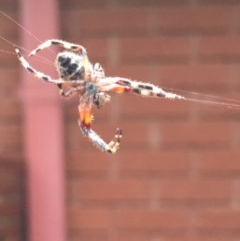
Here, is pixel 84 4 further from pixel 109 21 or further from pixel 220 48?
pixel 220 48

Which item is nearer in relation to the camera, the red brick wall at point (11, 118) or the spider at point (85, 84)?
the spider at point (85, 84)

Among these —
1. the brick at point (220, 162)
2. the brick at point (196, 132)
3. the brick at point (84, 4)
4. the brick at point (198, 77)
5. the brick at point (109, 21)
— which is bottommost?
the brick at point (220, 162)

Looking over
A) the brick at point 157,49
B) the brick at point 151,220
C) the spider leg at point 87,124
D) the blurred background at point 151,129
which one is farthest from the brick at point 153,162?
the spider leg at point 87,124

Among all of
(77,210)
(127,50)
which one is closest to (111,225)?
(77,210)

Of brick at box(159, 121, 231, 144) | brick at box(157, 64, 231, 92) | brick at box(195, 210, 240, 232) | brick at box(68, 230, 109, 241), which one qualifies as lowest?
brick at box(68, 230, 109, 241)

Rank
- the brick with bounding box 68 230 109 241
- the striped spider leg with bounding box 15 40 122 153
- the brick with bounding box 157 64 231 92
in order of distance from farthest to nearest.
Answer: the brick with bounding box 68 230 109 241
the brick with bounding box 157 64 231 92
the striped spider leg with bounding box 15 40 122 153

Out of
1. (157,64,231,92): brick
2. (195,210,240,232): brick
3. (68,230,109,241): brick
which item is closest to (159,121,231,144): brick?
(157,64,231,92): brick

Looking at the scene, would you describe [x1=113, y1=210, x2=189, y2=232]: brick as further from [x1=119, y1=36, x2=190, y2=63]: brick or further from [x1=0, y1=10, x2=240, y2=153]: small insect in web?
[x1=0, y1=10, x2=240, y2=153]: small insect in web

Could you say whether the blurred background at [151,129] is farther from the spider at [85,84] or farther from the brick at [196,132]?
the spider at [85,84]

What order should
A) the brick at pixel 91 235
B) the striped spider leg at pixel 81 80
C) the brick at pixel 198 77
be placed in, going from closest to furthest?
1. the striped spider leg at pixel 81 80
2. the brick at pixel 198 77
3. the brick at pixel 91 235
